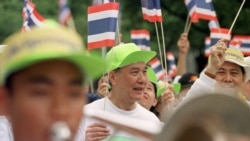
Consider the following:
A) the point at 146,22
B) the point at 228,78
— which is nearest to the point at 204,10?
the point at 228,78

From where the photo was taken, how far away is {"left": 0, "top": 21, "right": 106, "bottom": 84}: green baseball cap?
8.52ft

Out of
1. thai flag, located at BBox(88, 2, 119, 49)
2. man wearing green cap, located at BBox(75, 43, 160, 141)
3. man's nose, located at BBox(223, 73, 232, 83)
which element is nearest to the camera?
man wearing green cap, located at BBox(75, 43, 160, 141)

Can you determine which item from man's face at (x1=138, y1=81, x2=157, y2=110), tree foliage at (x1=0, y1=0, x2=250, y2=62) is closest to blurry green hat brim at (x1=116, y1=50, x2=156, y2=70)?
man's face at (x1=138, y1=81, x2=157, y2=110)

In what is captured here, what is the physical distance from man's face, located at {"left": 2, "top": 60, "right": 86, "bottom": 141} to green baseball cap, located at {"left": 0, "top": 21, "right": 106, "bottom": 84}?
0.03 m

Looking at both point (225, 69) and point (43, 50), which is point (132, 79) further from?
point (43, 50)

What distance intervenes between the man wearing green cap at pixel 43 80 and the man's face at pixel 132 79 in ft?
12.5

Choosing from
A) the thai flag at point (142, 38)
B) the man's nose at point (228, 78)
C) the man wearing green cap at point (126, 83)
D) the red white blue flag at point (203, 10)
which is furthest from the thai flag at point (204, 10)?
the man wearing green cap at point (126, 83)

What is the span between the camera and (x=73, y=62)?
2.65 metres

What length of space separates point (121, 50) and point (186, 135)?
4.15 meters

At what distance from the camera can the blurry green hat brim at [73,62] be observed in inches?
102

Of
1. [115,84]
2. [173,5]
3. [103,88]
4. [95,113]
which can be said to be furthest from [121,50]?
[173,5]

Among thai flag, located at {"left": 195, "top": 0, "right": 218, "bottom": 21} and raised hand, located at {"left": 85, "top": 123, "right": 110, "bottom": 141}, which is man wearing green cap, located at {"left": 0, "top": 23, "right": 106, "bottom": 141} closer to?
raised hand, located at {"left": 85, "top": 123, "right": 110, "bottom": 141}

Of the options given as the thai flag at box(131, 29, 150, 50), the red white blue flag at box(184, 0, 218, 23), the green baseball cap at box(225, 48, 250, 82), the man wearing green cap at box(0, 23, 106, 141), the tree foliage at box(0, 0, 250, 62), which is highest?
the man wearing green cap at box(0, 23, 106, 141)

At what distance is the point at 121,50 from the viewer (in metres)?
6.72
